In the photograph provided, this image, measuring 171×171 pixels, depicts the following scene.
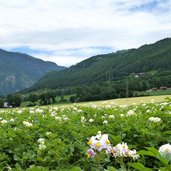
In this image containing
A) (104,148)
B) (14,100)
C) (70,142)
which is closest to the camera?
(104,148)

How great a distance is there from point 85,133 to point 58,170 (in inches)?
71.7

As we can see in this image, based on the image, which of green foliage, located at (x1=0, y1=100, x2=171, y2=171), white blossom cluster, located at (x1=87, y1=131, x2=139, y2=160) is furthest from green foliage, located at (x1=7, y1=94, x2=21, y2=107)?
white blossom cluster, located at (x1=87, y1=131, x2=139, y2=160)

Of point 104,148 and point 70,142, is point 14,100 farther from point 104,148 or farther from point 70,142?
point 104,148

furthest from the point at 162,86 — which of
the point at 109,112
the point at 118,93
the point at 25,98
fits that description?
the point at 109,112

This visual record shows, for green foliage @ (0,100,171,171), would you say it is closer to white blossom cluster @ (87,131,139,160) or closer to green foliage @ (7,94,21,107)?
white blossom cluster @ (87,131,139,160)

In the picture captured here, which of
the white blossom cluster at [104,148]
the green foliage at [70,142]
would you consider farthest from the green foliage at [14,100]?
the white blossom cluster at [104,148]

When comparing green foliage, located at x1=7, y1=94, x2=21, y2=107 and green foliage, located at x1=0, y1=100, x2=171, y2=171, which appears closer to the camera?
green foliage, located at x1=0, y1=100, x2=171, y2=171

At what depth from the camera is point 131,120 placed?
769 cm

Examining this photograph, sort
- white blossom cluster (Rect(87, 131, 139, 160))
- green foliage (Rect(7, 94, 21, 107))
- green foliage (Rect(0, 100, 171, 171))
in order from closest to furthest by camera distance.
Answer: white blossom cluster (Rect(87, 131, 139, 160))
green foliage (Rect(0, 100, 171, 171))
green foliage (Rect(7, 94, 21, 107))

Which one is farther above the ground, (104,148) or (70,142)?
(104,148)

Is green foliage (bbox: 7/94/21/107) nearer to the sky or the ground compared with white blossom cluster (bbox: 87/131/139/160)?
nearer to the ground

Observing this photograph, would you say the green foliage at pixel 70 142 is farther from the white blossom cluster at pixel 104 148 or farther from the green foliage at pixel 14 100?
the green foliage at pixel 14 100

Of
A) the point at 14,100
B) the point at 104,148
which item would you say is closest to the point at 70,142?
the point at 104,148

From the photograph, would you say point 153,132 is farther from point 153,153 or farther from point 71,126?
point 153,153
